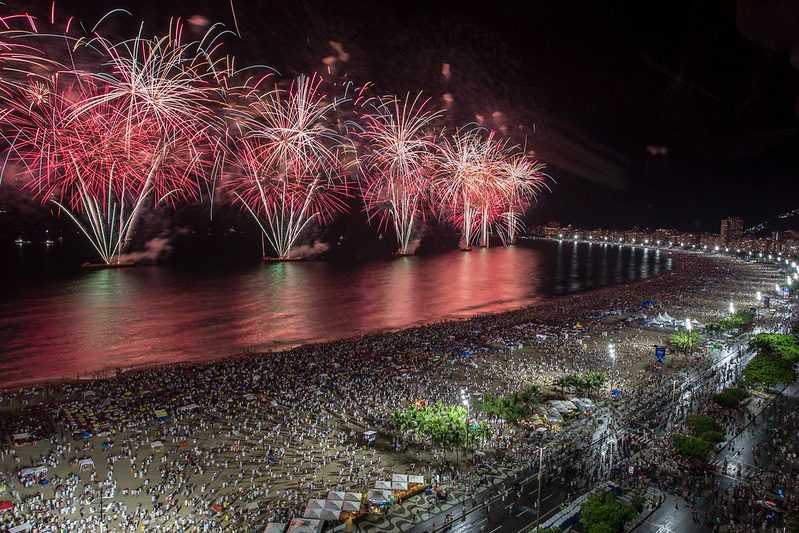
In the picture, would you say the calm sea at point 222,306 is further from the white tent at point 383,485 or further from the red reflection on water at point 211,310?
the white tent at point 383,485

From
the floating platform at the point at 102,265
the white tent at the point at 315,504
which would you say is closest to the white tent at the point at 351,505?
the white tent at the point at 315,504

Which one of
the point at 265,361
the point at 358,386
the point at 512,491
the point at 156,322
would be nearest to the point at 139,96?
the point at 156,322

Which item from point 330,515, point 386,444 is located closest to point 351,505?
point 330,515

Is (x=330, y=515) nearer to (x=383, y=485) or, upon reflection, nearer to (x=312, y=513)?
(x=312, y=513)

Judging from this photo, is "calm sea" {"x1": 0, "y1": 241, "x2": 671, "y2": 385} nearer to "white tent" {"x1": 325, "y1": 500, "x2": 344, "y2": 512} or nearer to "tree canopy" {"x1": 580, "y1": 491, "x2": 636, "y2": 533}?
"white tent" {"x1": 325, "y1": 500, "x2": 344, "y2": 512}

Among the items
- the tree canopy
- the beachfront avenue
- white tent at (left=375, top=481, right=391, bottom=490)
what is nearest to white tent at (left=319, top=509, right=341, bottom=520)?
the beachfront avenue

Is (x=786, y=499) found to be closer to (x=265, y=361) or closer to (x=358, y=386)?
(x=358, y=386)
